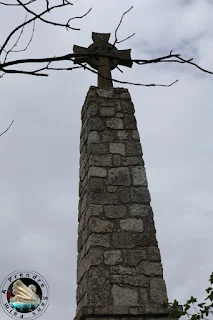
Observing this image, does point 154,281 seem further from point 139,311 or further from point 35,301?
point 35,301

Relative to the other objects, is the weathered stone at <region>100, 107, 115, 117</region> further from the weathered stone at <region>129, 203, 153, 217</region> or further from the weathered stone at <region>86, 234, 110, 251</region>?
the weathered stone at <region>86, 234, 110, 251</region>

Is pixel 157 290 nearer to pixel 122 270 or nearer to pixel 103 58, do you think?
pixel 122 270

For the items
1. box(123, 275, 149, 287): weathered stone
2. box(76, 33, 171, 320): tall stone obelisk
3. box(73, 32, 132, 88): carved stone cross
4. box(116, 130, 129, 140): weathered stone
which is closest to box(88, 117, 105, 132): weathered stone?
box(76, 33, 171, 320): tall stone obelisk

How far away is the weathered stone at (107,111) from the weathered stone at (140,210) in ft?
4.20

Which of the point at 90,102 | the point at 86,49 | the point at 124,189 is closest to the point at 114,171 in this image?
the point at 124,189

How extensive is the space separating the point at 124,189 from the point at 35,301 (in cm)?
297

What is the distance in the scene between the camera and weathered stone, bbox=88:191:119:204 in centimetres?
456

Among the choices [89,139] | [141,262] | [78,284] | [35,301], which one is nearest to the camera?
[141,262]

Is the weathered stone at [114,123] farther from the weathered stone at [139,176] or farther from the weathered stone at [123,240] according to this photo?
the weathered stone at [123,240]

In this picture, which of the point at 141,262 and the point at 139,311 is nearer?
the point at 139,311

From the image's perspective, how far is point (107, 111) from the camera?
5301 mm

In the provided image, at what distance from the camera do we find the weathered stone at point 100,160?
4.81 meters

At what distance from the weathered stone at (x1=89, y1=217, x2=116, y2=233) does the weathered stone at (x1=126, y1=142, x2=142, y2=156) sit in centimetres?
94

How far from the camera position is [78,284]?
459 cm
